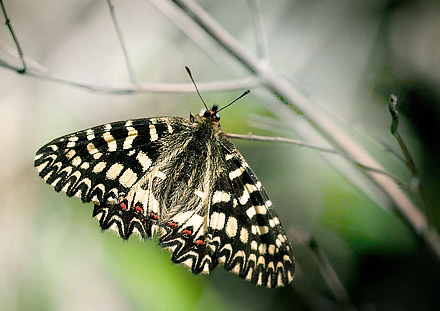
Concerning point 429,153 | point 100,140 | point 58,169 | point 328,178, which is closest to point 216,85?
point 100,140

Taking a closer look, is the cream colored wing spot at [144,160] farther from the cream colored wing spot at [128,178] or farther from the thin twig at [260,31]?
the thin twig at [260,31]

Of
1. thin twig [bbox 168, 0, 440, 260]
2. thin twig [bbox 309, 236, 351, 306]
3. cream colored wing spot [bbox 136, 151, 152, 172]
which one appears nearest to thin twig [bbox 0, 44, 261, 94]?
thin twig [bbox 168, 0, 440, 260]

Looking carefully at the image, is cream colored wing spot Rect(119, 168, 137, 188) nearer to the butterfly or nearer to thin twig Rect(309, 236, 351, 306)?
the butterfly

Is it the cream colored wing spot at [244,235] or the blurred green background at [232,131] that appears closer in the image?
the cream colored wing spot at [244,235]

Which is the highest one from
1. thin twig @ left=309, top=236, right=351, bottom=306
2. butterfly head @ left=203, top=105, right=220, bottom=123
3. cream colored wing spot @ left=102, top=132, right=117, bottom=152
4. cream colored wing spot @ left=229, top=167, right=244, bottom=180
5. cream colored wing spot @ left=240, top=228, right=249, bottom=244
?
butterfly head @ left=203, top=105, right=220, bottom=123

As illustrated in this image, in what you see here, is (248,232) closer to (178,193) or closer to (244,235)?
(244,235)

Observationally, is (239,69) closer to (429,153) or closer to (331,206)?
(331,206)

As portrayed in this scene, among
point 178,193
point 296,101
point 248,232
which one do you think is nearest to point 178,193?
point 178,193

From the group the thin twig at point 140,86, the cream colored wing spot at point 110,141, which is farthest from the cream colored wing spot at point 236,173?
the cream colored wing spot at point 110,141

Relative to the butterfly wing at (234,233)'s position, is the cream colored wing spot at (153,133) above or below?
above
